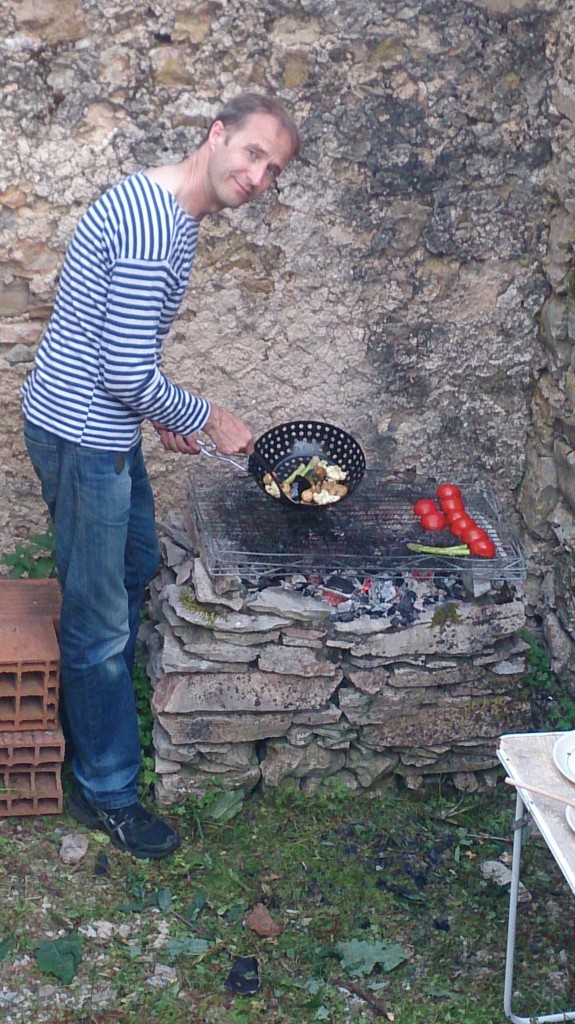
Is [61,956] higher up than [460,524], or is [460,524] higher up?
[460,524]

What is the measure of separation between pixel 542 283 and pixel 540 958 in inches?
105

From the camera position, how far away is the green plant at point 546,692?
15.1ft

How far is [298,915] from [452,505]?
1.65 meters

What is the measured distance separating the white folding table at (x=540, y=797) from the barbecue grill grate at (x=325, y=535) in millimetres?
1138

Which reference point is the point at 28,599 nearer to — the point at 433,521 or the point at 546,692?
the point at 433,521

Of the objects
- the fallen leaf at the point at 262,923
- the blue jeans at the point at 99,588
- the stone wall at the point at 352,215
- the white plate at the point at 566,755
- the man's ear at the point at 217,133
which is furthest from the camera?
the stone wall at the point at 352,215

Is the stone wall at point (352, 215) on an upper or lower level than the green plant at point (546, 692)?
upper

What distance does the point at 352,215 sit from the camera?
4.59 metres

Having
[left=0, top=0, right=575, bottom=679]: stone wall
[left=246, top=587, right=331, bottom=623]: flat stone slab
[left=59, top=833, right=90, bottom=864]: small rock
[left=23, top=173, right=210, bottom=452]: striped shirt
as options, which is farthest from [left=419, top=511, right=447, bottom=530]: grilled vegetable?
[left=59, top=833, right=90, bottom=864]: small rock

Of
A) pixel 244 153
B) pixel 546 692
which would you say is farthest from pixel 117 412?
pixel 546 692

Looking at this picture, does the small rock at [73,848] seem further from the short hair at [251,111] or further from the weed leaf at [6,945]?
the short hair at [251,111]

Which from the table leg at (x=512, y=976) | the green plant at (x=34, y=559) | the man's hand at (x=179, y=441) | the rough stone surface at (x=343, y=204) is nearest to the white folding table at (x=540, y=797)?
the table leg at (x=512, y=976)

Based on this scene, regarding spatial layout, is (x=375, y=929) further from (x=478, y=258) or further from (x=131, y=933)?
(x=478, y=258)

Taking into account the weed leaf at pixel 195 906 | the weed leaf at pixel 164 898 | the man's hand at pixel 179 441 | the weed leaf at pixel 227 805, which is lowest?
the weed leaf at pixel 227 805
